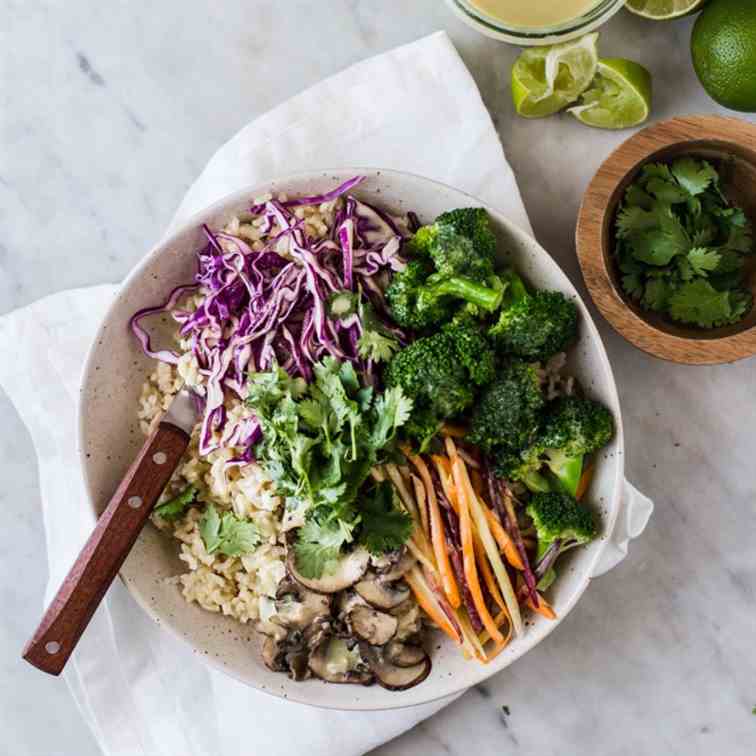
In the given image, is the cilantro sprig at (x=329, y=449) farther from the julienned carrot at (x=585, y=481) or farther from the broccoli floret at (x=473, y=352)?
the julienned carrot at (x=585, y=481)

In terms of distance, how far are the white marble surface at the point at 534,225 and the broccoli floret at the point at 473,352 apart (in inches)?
28.5

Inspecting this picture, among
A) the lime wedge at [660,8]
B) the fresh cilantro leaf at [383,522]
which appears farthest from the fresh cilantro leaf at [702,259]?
the fresh cilantro leaf at [383,522]

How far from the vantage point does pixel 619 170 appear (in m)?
2.67

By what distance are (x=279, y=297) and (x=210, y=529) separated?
2.14 ft

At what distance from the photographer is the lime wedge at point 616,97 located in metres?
2.81

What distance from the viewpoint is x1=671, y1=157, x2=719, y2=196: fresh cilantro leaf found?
2.73 metres

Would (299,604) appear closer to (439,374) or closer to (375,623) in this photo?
(375,623)

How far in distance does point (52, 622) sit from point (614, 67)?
2.20 meters

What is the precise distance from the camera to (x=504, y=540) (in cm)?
250

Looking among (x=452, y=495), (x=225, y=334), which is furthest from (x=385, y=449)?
(x=225, y=334)

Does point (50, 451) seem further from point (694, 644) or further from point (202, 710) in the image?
point (694, 644)

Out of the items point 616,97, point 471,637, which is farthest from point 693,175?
point 471,637

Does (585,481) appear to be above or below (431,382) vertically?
below

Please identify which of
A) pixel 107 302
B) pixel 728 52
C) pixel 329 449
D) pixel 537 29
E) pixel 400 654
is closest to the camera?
pixel 329 449
